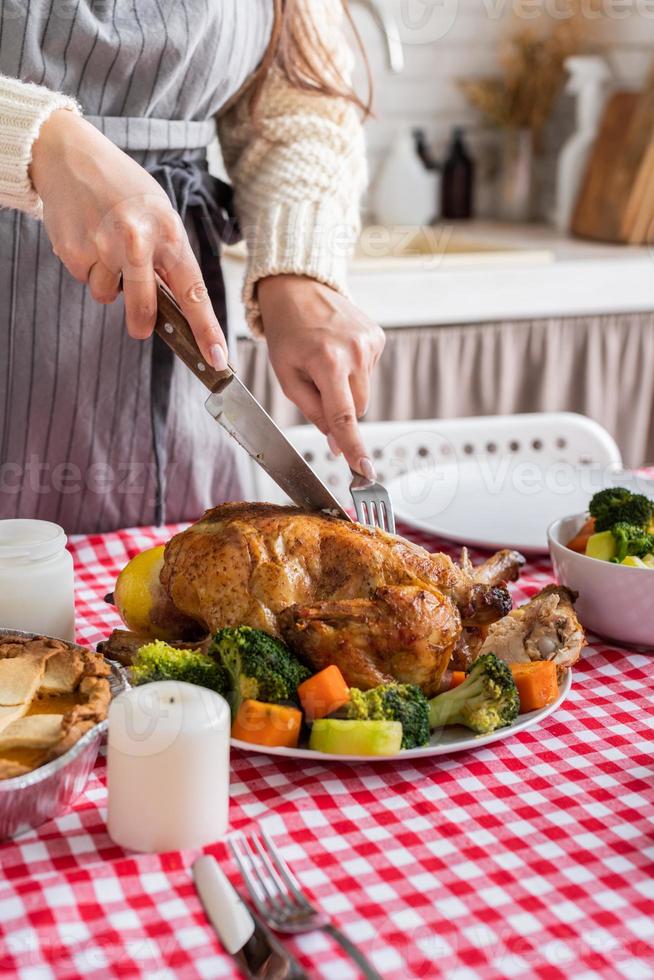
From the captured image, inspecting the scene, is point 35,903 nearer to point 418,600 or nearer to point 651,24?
point 418,600

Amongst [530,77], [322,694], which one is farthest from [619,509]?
[530,77]

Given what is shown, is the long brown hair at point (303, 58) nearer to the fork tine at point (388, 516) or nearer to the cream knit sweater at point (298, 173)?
the cream knit sweater at point (298, 173)

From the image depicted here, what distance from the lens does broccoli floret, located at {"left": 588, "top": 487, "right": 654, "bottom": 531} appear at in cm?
131

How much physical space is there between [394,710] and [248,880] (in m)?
0.23

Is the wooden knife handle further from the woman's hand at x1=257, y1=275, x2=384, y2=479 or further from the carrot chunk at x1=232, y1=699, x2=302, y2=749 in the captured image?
the carrot chunk at x1=232, y1=699, x2=302, y2=749

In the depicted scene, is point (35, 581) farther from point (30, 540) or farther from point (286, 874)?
point (286, 874)

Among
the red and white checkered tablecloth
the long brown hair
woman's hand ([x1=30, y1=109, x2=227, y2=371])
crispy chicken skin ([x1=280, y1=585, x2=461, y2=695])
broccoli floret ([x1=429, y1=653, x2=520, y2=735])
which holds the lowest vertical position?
the red and white checkered tablecloth

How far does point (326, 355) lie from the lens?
138cm

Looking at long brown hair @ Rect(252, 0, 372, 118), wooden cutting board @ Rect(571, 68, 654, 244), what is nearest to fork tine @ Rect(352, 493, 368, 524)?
long brown hair @ Rect(252, 0, 372, 118)

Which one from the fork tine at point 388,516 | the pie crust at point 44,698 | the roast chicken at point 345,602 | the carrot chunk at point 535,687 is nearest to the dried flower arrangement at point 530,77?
the fork tine at point 388,516

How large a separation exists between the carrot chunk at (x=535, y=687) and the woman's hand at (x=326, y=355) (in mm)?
342

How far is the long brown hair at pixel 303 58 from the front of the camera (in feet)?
5.46

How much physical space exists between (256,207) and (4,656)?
93cm

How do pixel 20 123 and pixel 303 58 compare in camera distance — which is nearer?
pixel 20 123
